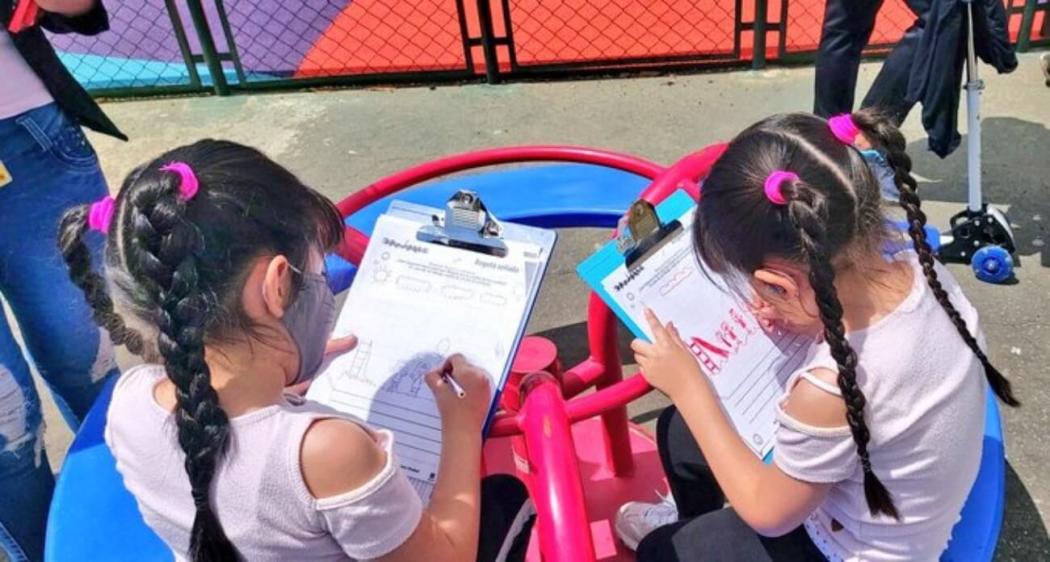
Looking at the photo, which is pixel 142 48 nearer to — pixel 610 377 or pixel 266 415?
pixel 610 377

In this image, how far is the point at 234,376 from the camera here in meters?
1.11

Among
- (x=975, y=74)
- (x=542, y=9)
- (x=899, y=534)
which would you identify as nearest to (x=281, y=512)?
(x=899, y=534)

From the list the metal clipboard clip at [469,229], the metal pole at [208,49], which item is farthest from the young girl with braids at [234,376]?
the metal pole at [208,49]

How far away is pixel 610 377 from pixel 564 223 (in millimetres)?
405

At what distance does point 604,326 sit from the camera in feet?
6.10

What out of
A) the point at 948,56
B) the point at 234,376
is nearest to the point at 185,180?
the point at 234,376

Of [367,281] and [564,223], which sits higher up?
[367,281]

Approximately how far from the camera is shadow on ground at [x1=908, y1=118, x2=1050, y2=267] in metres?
2.95

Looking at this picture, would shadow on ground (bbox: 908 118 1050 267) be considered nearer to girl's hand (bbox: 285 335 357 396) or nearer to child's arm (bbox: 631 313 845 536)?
child's arm (bbox: 631 313 845 536)

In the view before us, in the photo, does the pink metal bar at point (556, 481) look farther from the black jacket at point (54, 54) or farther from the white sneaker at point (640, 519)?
the black jacket at point (54, 54)

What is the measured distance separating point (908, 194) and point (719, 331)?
36 cm

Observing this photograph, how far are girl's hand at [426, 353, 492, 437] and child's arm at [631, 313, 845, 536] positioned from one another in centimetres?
24

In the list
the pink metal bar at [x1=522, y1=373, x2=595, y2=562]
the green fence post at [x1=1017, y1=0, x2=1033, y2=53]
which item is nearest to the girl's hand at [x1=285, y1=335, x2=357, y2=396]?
the pink metal bar at [x1=522, y1=373, x2=595, y2=562]

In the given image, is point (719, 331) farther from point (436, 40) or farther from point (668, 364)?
point (436, 40)
